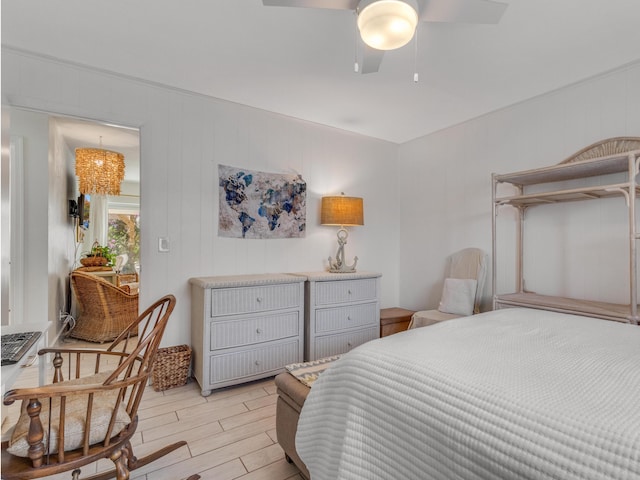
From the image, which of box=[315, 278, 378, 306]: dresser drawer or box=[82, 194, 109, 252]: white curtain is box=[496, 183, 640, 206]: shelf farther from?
box=[82, 194, 109, 252]: white curtain

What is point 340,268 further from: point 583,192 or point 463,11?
point 463,11

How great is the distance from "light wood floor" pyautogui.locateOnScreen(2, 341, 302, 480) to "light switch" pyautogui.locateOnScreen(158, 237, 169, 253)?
3.58 feet

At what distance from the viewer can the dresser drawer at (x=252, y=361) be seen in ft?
8.23

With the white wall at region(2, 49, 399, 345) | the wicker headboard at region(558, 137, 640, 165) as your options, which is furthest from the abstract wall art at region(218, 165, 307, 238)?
the wicker headboard at region(558, 137, 640, 165)

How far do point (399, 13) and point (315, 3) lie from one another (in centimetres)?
38

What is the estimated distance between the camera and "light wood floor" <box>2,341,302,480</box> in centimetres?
170

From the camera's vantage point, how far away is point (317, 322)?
2941 mm

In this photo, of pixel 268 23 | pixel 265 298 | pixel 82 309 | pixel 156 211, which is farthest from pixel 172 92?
pixel 82 309

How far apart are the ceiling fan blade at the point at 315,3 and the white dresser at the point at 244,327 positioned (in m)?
1.79

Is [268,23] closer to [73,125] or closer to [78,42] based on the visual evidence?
[78,42]

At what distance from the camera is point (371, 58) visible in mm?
1903

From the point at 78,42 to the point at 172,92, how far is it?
704 millimetres

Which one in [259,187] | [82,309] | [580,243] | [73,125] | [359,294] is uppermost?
[73,125]

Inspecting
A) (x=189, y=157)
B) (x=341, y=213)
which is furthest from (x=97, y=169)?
(x=341, y=213)
